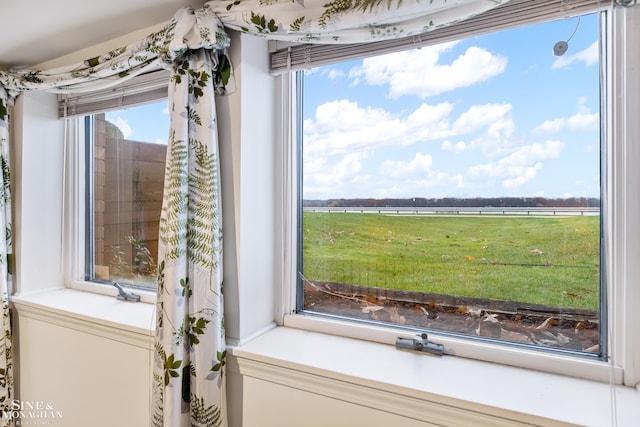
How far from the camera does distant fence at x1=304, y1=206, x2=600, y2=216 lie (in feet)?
3.00

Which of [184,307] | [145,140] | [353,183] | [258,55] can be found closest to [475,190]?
[353,183]

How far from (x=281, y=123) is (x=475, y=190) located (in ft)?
2.33

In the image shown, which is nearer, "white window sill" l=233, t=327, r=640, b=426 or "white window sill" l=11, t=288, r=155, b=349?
"white window sill" l=233, t=327, r=640, b=426

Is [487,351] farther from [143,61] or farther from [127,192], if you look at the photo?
[127,192]

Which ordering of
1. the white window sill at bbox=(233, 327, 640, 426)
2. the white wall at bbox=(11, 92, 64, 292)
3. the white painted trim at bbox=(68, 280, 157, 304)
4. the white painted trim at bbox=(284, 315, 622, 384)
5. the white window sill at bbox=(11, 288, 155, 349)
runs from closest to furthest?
the white window sill at bbox=(233, 327, 640, 426), the white painted trim at bbox=(284, 315, 622, 384), the white window sill at bbox=(11, 288, 155, 349), the white painted trim at bbox=(68, 280, 157, 304), the white wall at bbox=(11, 92, 64, 292)

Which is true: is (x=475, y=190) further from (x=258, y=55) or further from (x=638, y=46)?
(x=258, y=55)

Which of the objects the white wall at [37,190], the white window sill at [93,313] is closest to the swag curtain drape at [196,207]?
the white window sill at [93,313]

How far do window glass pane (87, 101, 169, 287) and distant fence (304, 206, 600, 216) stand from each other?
0.85 meters

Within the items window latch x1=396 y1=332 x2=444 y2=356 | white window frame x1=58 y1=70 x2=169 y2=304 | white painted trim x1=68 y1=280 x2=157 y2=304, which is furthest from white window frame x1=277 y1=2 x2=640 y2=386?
white window frame x1=58 y1=70 x2=169 y2=304

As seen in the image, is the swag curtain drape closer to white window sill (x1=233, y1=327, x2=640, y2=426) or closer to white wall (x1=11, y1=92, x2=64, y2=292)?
white window sill (x1=233, y1=327, x2=640, y2=426)

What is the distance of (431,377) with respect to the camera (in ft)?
2.94

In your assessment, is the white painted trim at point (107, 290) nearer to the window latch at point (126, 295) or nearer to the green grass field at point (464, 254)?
the window latch at point (126, 295)

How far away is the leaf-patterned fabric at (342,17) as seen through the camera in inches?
32.8

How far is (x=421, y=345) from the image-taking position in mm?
1027
